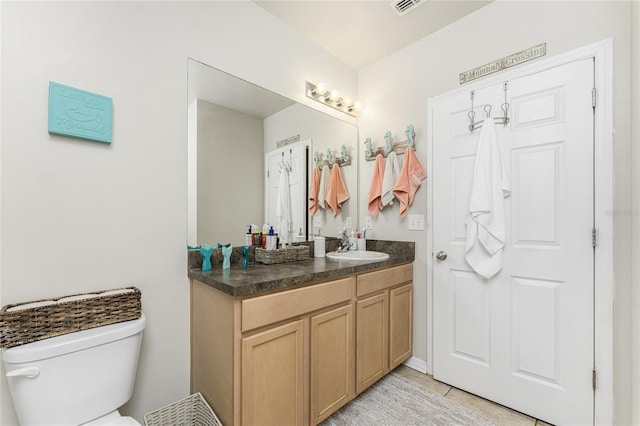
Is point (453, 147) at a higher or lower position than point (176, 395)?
higher

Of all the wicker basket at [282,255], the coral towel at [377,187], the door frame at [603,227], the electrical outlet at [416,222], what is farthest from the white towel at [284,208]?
the door frame at [603,227]

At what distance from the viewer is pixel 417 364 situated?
2107 mm

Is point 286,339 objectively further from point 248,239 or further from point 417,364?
point 417,364

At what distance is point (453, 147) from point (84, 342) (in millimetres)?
2255

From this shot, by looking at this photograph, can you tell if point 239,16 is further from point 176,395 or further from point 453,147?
point 176,395

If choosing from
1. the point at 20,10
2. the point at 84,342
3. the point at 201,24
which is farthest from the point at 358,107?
the point at 84,342

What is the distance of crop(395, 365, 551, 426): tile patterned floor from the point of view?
1582 mm

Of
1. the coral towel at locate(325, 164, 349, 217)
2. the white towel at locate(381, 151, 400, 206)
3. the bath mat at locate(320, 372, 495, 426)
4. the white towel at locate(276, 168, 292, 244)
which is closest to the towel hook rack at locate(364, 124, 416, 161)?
the white towel at locate(381, 151, 400, 206)

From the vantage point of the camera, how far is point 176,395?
1.43 metres

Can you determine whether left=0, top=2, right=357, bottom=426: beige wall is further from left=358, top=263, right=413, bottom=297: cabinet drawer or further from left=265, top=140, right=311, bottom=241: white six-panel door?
left=358, top=263, right=413, bottom=297: cabinet drawer

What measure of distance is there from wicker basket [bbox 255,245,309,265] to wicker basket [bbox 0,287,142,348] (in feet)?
2.20

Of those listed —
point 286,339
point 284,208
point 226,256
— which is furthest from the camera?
point 284,208

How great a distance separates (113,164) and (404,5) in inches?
77.9

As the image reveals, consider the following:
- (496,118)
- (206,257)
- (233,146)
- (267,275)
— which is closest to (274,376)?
(267,275)
